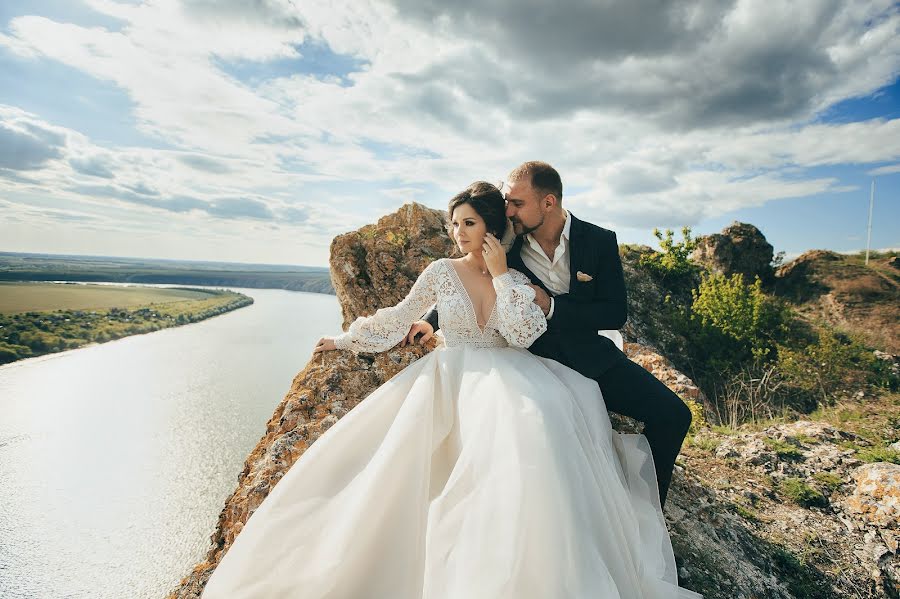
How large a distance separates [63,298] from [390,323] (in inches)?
3397

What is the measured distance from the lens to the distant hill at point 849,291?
545 inches

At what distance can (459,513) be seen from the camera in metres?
2.31

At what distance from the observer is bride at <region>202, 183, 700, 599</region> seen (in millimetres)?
2154

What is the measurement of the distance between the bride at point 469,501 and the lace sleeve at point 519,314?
10 mm

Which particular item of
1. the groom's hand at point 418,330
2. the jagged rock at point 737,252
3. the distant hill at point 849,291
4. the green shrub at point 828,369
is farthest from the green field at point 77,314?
the distant hill at point 849,291

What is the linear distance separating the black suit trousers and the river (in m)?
20.4

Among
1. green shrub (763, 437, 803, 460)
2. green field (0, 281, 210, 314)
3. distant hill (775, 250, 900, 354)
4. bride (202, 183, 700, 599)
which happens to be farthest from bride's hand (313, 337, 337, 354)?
green field (0, 281, 210, 314)

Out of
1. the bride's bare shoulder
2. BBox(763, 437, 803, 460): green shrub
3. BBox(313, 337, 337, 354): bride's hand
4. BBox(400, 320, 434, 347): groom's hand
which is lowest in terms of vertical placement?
BBox(763, 437, 803, 460): green shrub

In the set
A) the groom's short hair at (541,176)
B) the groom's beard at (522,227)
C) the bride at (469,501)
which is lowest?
the bride at (469,501)

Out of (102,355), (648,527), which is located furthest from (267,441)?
(102,355)

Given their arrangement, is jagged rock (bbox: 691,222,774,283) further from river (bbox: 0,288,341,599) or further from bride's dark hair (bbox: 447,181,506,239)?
river (bbox: 0,288,341,599)

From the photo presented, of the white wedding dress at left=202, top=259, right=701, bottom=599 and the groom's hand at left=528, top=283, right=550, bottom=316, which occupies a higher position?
the groom's hand at left=528, top=283, right=550, bottom=316

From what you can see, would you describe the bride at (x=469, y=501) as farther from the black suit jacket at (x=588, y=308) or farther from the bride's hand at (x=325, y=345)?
the bride's hand at (x=325, y=345)

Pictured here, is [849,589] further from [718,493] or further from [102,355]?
[102,355]
